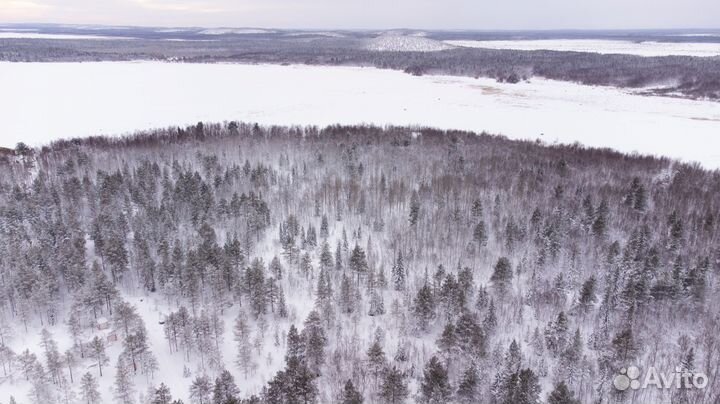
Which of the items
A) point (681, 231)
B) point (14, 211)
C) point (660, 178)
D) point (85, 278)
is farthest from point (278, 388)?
point (660, 178)

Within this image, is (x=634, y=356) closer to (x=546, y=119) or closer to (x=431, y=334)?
(x=431, y=334)

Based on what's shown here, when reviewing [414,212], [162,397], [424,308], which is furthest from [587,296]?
[162,397]

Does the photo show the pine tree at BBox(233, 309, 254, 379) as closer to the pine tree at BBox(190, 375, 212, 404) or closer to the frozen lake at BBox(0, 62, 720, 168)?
the pine tree at BBox(190, 375, 212, 404)

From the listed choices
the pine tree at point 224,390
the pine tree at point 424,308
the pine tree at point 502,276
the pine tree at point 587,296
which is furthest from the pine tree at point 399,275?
the pine tree at point 224,390

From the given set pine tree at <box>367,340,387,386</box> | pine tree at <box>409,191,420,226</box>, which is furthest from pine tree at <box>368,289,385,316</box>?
pine tree at <box>409,191,420,226</box>

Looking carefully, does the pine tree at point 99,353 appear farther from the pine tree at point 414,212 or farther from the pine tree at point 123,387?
the pine tree at point 414,212

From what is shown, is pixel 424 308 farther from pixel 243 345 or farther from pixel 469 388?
pixel 243 345
